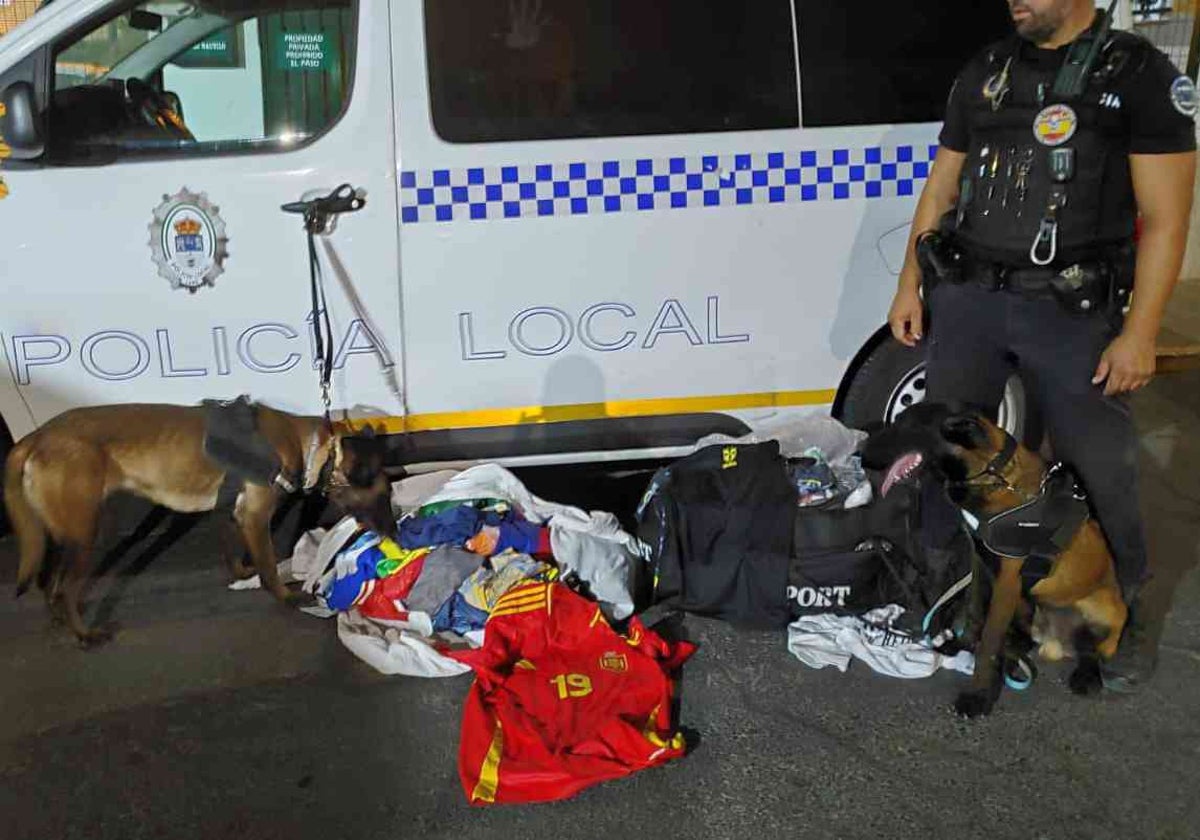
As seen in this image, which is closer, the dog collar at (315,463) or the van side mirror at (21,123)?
the van side mirror at (21,123)

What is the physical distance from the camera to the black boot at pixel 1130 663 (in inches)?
105

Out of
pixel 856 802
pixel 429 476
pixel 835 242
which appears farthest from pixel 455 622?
pixel 835 242

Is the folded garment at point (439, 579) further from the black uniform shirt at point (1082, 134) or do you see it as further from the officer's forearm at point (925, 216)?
the black uniform shirt at point (1082, 134)

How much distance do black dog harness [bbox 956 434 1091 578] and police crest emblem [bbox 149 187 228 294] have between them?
215 centimetres

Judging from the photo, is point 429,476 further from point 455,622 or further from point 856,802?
point 856,802

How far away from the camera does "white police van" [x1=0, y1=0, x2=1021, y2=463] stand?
3.07 meters

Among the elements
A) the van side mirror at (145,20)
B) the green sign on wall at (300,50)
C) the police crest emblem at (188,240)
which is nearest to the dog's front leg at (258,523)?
the police crest emblem at (188,240)

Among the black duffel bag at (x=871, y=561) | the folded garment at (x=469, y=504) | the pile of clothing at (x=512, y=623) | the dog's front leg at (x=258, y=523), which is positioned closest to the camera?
the pile of clothing at (x=512, y=623)

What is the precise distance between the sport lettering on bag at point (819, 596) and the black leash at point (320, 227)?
142 cm

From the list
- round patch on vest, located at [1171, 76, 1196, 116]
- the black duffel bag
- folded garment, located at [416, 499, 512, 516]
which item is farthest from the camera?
folded garment, located at [416, 499, 512, 516]

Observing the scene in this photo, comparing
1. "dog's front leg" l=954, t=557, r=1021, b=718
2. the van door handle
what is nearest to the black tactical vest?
"dog's front leg" l=954, t=557, r=1021, b=718

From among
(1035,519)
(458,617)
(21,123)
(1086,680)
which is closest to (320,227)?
(21,123)

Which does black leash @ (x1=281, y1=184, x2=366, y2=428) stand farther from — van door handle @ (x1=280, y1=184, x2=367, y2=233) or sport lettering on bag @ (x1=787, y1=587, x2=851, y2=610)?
sport lettering on bag @ (x1=787, y1=587, x2=851, y2=610)

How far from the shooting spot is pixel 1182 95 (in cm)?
221
